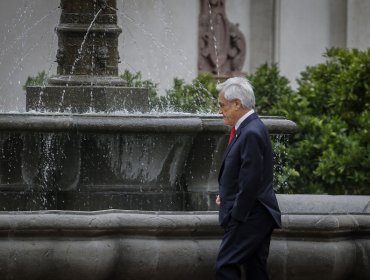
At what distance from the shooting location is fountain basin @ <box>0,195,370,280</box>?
8.66 m

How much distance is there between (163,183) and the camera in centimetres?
1027

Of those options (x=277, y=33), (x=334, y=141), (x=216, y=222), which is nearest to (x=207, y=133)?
(x=216, y=222)

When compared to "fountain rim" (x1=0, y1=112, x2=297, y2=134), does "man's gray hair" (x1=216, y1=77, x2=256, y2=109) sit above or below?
above

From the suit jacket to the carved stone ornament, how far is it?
1332 centimetres

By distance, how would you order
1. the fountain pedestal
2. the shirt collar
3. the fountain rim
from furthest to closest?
the fountain pedestal → the fountain rim → the shirt collar

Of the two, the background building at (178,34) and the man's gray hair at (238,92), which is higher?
the background building at (178,34)

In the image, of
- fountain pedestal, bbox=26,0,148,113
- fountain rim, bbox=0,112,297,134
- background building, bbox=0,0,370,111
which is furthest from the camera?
background building, bbox=0,0,370,111

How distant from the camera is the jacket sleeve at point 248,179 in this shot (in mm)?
8344

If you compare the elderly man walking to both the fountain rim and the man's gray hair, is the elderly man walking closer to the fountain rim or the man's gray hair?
the man's gray hair

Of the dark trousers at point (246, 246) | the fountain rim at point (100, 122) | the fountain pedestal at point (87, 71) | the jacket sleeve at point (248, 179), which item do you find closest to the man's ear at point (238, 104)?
the jacket sleeve at point (248, 179)

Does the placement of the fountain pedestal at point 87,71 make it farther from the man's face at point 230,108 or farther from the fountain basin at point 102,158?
the man's face at point 230,108

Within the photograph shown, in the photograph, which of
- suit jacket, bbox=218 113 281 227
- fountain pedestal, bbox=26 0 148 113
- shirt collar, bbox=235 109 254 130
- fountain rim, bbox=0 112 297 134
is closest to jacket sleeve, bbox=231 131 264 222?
suit jacket, bbox=218 113 281 227

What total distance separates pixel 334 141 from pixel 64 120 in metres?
5.86

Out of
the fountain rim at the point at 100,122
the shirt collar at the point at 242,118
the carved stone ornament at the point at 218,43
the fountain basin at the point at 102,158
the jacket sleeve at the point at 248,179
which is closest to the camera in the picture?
the jacket sleeve at the point at 248,179
